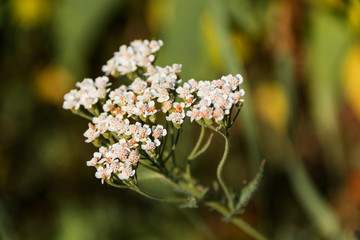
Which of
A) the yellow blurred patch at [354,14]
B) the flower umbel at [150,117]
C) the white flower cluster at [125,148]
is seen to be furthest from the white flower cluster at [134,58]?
the yellow blurred patch at [354,14]

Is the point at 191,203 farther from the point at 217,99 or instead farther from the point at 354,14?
the point at 354,14

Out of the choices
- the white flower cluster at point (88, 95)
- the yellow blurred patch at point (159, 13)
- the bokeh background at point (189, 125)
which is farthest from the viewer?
the yellow blurred patch at point (159, 13)

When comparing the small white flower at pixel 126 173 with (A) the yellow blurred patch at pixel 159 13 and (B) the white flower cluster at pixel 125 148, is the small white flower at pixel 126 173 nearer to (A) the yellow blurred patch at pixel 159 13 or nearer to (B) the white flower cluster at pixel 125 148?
(B) the white flower cluster at pixel 125 148

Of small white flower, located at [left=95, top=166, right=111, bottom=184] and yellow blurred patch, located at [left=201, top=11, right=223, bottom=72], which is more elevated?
yellow blurred patch, located at [left=201, top=11, right=223, bottom=72]

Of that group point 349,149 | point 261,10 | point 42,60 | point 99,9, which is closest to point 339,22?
point 261,10

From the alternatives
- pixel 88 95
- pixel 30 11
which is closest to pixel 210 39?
pixel 30 11

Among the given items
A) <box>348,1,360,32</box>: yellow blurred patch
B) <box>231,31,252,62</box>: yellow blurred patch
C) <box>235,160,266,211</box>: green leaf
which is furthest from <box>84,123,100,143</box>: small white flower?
<box>231,31,252,62</box>: yellow blurred patch

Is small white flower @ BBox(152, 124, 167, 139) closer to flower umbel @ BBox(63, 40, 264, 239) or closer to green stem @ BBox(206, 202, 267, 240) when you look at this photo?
flower umbel @ BBox(63, 40, 264, 239)
